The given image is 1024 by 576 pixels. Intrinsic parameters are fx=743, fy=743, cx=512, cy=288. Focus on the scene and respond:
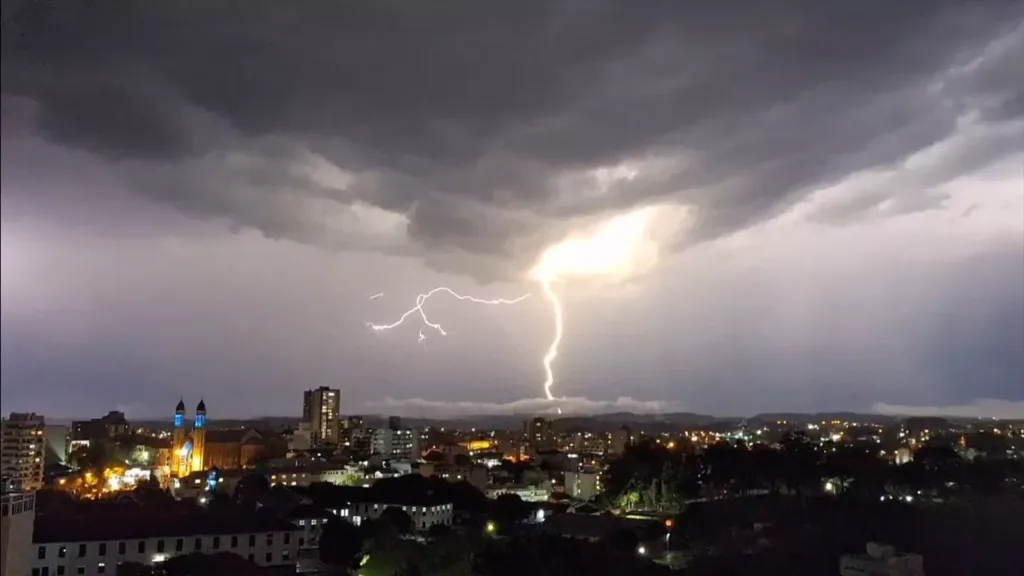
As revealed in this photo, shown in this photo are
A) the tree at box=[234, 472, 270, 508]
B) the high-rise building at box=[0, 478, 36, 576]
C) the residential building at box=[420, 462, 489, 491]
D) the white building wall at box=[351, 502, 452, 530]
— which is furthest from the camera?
the residential building at box=[420, 462, 489, 491]

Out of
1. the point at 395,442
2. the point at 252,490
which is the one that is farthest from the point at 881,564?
the point at 395,442

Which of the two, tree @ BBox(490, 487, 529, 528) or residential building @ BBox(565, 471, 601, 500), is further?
residential building @ BBox(565, 471, 601, 500)

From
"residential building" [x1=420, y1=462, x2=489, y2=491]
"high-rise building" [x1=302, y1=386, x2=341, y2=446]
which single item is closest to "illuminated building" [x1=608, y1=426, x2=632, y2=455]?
"high-rise building" [x1=302, y1=386, x2=341, y2=446]

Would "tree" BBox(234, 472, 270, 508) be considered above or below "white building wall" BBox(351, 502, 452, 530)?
above

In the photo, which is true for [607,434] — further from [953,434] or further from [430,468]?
[953,434]

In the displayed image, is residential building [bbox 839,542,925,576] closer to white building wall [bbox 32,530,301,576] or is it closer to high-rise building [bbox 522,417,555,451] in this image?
white building wall [bbox 32,530,301,576]

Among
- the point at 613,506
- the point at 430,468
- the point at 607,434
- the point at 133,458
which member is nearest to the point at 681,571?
the point at 613,506

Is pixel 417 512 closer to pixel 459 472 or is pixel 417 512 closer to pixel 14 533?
pixel 459 472
